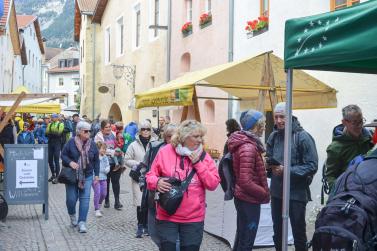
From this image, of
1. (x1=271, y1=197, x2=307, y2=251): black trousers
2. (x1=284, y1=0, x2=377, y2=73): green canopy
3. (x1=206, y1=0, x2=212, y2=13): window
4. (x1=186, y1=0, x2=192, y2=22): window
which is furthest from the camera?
A: (x1=186, y1=0, x2=192, y2=22): window

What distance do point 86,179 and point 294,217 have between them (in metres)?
4.07

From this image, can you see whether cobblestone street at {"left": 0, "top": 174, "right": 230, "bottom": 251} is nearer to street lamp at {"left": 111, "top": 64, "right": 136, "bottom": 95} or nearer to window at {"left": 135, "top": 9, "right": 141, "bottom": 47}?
street lamp at {"left": 111, "top": 64, "right": 136, "bottom": 95}

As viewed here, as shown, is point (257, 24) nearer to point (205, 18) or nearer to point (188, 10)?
point (205, 18)

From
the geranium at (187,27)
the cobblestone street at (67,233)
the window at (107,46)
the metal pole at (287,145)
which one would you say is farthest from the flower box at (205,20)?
the window at (107,46)

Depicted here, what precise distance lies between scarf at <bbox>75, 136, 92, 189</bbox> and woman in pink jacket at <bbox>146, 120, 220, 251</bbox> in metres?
3.88

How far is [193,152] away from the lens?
5.29 meters

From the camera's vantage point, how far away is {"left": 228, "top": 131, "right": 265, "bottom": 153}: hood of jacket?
5801mm

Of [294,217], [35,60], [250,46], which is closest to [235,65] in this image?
[294,217]

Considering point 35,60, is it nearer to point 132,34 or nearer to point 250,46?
point 132,34

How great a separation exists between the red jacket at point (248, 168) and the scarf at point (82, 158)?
3.73 metres

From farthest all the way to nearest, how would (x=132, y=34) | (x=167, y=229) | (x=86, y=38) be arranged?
(x=86, y=38), (x=132, y=34), (x=167, y=229)

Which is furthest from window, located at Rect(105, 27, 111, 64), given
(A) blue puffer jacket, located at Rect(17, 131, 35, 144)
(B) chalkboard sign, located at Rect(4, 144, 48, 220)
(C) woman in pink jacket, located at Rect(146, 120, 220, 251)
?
(C) woman in pink jacket, located at Rect(146, 120, 220, 251)

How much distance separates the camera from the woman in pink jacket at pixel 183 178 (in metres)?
5.25

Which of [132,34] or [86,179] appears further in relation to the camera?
[132,34]
